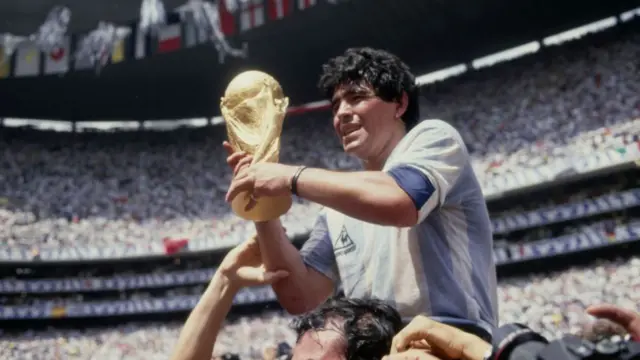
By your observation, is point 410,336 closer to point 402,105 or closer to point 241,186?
point 241,186

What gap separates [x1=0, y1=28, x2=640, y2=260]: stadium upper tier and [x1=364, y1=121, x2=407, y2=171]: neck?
40.7 ft

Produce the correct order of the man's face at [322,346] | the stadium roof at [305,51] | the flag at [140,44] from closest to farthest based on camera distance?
the man's face at [322,346]
the stadium roof at [305,51]
the flag at [140,44]

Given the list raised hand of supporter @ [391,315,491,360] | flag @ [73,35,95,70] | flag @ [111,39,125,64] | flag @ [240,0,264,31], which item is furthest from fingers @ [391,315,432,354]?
flag @ [73,35,95,70]

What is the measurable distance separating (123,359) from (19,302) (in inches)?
172

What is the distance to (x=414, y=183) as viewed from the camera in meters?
A: 1.84

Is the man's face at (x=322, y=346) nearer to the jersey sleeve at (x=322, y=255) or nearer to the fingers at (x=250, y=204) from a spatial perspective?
the fingers at (x=250, y=204)

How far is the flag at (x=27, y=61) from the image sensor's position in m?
19.0

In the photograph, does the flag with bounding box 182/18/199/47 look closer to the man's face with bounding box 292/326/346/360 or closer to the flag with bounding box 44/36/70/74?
the flag with bounding box 44/36/70/74

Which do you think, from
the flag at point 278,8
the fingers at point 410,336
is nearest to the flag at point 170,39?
the flag at point 278,8

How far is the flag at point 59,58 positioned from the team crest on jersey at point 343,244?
1846cm

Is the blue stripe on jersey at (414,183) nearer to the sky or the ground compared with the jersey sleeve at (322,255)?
nearer to the sky

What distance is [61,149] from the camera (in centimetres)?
2191

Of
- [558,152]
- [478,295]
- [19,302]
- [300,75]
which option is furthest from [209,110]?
[478,295]

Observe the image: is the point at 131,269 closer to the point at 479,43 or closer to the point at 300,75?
the point at 300,75
